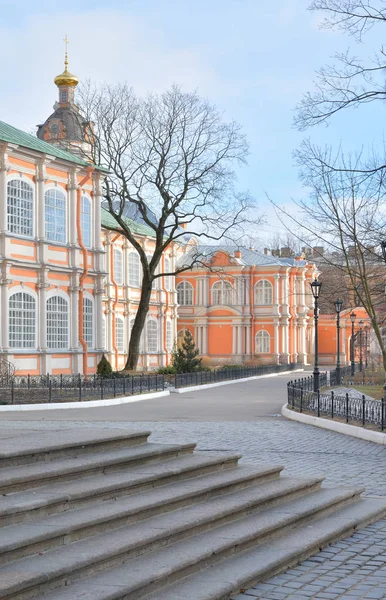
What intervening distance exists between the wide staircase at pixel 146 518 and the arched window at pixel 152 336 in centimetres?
5074

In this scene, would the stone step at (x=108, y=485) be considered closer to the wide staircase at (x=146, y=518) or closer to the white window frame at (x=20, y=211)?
the wide staircase at (x=146, y=518)

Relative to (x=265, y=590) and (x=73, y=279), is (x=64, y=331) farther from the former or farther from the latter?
(x=265, y=590)

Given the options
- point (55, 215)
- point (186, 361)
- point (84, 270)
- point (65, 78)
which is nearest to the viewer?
point (55, 215)

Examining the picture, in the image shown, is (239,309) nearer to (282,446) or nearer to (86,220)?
(86,220)

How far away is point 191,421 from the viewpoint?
2262 centimetres

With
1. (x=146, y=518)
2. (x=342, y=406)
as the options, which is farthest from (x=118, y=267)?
(x=146, y=518)

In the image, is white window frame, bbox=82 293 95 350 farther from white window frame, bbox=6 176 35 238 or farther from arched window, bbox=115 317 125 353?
arched window, bbox=115 317 125 353

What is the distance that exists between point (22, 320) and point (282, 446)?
2348 centimetres

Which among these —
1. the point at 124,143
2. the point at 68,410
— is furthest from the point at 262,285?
the point at 68,410

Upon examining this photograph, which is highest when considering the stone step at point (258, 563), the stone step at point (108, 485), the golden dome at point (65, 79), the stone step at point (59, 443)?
the golden dome at point (65, 79)

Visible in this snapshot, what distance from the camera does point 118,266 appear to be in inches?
2322

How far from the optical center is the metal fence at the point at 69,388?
2917 centimetres

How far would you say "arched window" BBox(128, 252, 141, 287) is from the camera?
60.3 m

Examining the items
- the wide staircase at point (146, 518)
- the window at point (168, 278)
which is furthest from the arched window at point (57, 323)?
the wide staircase at point (146, 518)
